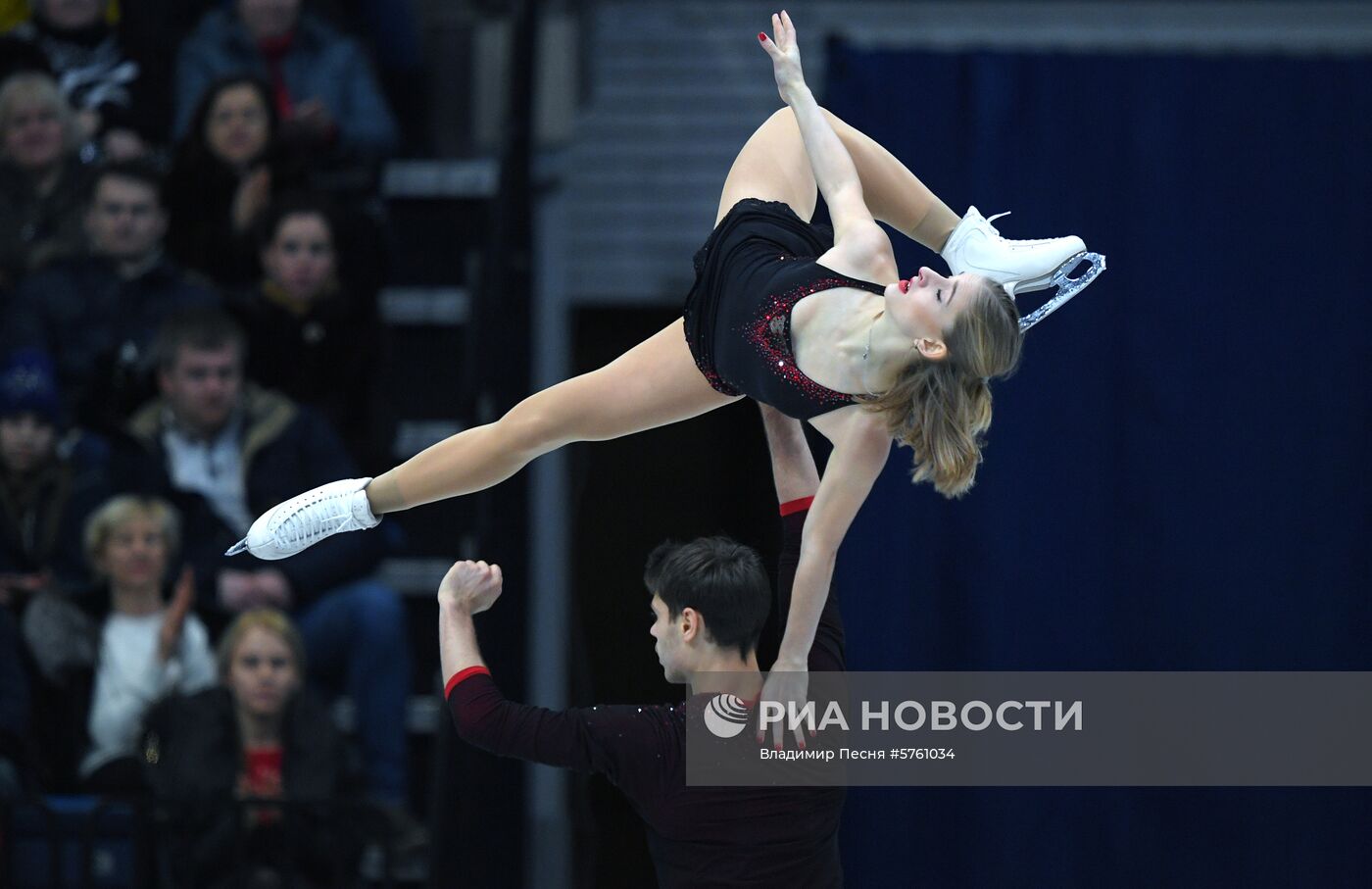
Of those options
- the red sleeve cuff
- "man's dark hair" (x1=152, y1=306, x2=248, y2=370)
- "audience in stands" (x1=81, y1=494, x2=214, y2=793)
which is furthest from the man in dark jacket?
the red sleeve cuff

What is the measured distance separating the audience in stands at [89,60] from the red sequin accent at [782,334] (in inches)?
136

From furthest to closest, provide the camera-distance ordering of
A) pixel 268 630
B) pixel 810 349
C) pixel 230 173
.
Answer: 1. pixel 230 173
2. pixel 268 630
3. pixel 810 349

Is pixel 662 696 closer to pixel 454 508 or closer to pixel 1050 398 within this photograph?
pixel 454 508

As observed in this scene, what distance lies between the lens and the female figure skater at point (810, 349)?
2.95 meters

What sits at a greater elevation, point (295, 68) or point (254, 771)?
point (295, 68)

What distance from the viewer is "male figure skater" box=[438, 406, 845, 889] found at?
2.87 metres

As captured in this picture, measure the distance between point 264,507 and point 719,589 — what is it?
2445 millimetres

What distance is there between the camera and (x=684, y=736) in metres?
2.93

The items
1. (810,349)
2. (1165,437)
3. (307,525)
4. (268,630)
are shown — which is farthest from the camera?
(1165,437)

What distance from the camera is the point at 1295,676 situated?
5.27m

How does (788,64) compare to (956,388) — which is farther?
(788,64)

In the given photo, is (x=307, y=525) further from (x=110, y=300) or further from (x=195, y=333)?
(x=110, y=300)

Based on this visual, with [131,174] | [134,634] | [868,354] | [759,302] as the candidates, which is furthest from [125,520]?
[868,354]

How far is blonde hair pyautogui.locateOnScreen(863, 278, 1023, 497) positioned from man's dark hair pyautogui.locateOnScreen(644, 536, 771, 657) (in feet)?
1.06
